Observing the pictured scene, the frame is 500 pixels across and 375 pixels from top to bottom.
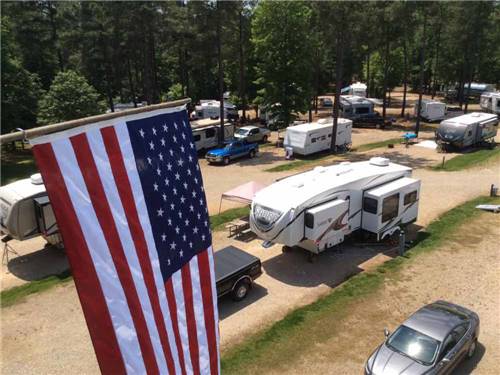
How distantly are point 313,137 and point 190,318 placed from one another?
28883mm

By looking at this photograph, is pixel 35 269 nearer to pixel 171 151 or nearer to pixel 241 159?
pixel 171 151

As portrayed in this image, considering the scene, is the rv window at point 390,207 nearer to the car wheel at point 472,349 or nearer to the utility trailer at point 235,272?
the utility trailer at point 235,272

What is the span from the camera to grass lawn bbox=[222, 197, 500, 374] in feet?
36.3

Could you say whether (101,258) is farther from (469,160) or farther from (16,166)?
(16,166)

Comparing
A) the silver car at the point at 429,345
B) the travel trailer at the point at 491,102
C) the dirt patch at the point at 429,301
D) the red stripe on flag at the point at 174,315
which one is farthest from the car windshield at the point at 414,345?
the travel trailer at the point at 491,102

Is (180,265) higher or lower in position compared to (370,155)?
higher

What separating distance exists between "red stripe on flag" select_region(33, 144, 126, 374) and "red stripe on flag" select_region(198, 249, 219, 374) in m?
1.39

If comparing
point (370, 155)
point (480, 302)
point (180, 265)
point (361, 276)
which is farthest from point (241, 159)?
point (180, 265)

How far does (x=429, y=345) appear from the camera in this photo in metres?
9.82

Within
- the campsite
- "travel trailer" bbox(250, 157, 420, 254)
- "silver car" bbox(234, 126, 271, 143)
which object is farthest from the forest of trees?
"travel trailer" bbox(250, 157, 420, 254)

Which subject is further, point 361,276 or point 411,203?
point 411,203

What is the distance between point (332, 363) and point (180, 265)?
727 cm

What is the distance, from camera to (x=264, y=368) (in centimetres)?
1082

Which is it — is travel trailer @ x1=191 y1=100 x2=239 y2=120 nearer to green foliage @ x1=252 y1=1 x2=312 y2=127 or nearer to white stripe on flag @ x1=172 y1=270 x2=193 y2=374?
green foliage @ x1=252 y1=1 x2=312 y2=127
